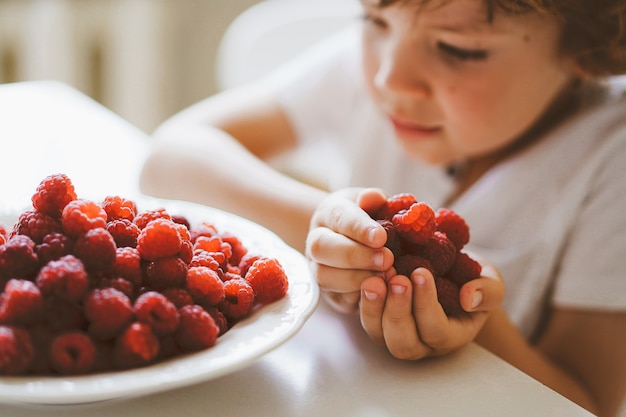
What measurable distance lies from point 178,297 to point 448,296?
214mm

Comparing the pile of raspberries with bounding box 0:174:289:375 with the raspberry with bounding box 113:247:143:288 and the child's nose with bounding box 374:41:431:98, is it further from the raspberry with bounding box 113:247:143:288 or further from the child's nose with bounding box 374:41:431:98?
the child's nose with bounding box 374:41:431:98

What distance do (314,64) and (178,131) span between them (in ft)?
0.97

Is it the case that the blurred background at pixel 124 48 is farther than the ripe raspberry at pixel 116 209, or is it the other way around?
the blurred background at pixel 124 48

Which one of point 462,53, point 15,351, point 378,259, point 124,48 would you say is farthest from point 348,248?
point 124,48

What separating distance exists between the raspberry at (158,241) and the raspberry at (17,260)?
7cm

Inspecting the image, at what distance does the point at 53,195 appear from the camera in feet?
1.64

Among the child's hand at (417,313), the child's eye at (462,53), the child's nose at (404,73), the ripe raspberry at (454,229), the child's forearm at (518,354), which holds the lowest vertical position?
the child's forearm at (518,354)

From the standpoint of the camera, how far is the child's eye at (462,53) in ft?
2.60

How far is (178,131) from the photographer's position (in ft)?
3.25

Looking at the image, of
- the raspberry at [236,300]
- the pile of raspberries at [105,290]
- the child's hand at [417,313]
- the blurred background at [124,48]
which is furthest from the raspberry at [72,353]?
the blurred background at [124,48]

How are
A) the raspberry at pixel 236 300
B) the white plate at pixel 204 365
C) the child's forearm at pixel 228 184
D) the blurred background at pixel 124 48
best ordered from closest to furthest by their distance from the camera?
the white plate at pixel 204 365
the raspberry at pixel 236 300
the child's forearm at pixel 228 184
the blurred background at pixel 124 48

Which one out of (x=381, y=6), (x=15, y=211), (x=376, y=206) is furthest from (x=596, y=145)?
(x=15, y=211)

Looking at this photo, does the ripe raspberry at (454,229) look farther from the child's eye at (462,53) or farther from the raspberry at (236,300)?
the child's eye at (462,53)

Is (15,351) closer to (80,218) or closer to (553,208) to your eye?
(80,218)
